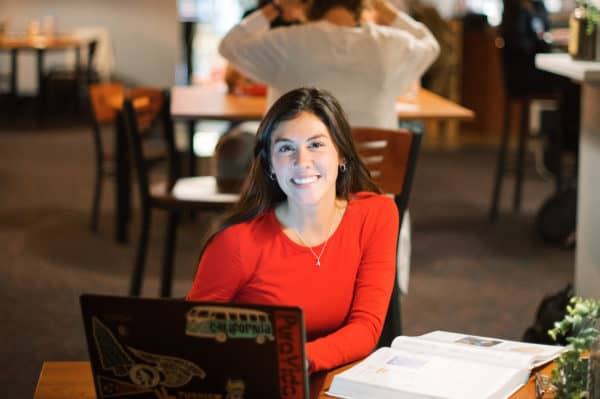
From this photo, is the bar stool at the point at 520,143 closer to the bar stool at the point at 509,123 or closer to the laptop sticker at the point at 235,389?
the bar stool at the point at 509,123

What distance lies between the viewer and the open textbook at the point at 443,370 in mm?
1617

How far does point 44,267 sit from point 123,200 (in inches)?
25.2

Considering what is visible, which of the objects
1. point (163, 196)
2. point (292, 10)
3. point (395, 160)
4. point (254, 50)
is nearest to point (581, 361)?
point (395, 160)

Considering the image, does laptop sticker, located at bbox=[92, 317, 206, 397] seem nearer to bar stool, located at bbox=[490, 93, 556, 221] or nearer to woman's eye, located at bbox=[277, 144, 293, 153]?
woman's eye, located at bbox=[277, 144, 293, 153]

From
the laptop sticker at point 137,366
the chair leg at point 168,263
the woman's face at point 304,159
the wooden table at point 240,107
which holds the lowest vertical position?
the chair leg at point 168,263

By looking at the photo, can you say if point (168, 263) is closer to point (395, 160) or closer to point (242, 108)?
point (242, 108)

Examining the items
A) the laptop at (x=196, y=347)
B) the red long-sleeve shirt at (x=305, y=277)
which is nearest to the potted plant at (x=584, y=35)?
the red long-sleeve shirt at (x=305, y=277)

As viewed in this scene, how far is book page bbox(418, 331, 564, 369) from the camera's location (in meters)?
1.77

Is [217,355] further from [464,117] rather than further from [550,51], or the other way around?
[550,51]

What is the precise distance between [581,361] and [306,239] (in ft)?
2.30

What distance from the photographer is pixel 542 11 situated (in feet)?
20.5

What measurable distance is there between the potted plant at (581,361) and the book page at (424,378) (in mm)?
105

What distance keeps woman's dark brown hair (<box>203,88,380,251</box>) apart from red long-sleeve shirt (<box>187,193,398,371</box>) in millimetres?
39

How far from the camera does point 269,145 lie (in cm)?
213
